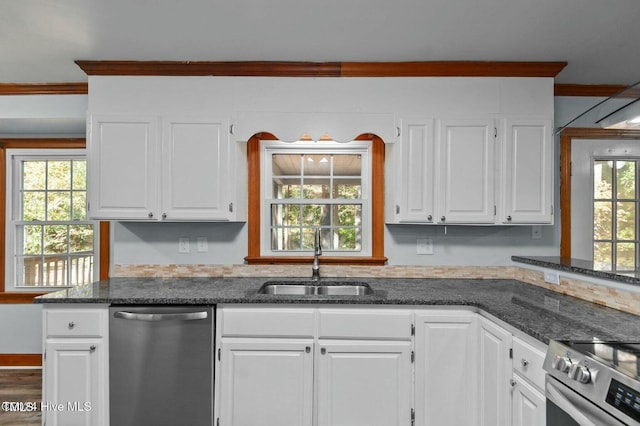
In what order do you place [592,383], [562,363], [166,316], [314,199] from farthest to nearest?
[314,199] < [166,316] < [562,363] < [592,383]

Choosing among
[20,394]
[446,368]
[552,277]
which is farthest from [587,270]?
[20,394]

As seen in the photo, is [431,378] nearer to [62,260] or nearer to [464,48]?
[464,48]

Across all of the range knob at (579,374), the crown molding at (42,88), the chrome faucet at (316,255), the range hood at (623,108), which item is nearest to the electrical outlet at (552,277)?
the range hood at (623,108)

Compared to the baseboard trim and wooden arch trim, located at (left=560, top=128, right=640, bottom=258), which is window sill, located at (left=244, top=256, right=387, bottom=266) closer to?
wooden arch trim, located at (left=560, top=128, right=640, bottom=258)

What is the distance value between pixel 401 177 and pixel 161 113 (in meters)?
1.78

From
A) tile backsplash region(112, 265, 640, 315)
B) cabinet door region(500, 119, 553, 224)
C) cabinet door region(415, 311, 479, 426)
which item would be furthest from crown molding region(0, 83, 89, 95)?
cabinet door region(500, 119, 553, 224)

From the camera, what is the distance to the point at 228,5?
192 centimetres

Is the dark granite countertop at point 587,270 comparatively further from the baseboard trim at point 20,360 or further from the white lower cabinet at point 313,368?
the baseboard trim at point 20,360

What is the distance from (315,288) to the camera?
270cm

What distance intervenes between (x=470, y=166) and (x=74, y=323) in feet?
8.98

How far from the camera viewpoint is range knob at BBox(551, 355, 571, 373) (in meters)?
1.28

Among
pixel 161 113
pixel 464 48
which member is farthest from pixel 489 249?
pixel 161 113

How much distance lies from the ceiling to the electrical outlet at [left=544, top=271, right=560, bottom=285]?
1465mm

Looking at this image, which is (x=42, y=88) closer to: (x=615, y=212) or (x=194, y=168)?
(x=194, y=168)
